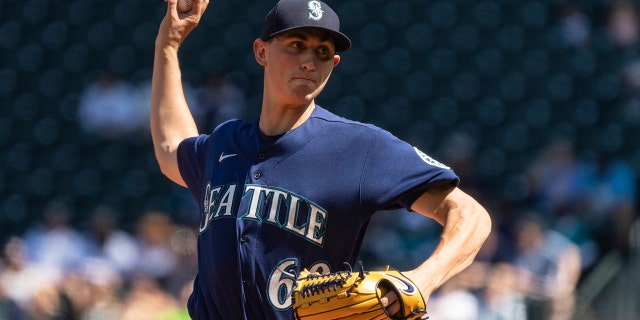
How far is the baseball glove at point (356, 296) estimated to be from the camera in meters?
2.25

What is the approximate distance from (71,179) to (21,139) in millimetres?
689

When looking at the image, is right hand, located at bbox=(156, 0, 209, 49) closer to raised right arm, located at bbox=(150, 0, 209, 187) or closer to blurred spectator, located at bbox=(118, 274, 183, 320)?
raised right arm, located at bbox=(150, 0, 209, 187)

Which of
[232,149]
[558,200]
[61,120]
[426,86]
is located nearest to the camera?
[232,149]

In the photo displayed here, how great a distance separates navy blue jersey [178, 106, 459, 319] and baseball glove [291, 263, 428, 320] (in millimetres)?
225

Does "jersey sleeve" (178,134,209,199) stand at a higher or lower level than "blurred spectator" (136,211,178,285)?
higher

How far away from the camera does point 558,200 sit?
692 cm

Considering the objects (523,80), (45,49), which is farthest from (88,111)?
(523,80)

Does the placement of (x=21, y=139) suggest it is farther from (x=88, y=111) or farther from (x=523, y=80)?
(x=523, y=80)

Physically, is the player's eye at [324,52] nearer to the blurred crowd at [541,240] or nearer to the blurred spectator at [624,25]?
the blurred crowd at [541,240]

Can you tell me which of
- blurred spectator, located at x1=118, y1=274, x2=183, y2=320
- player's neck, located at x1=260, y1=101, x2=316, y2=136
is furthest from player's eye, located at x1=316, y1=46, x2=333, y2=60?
blurred spectator, located at x1=118, y1=274, x2=183, y2=320

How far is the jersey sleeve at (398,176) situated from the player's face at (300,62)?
9.5 inches

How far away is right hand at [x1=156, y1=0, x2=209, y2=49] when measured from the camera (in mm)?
3199

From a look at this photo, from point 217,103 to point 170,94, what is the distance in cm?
533

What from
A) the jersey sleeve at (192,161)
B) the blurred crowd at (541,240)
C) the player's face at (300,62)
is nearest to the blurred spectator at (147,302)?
the blurred crowd at (541,240)
